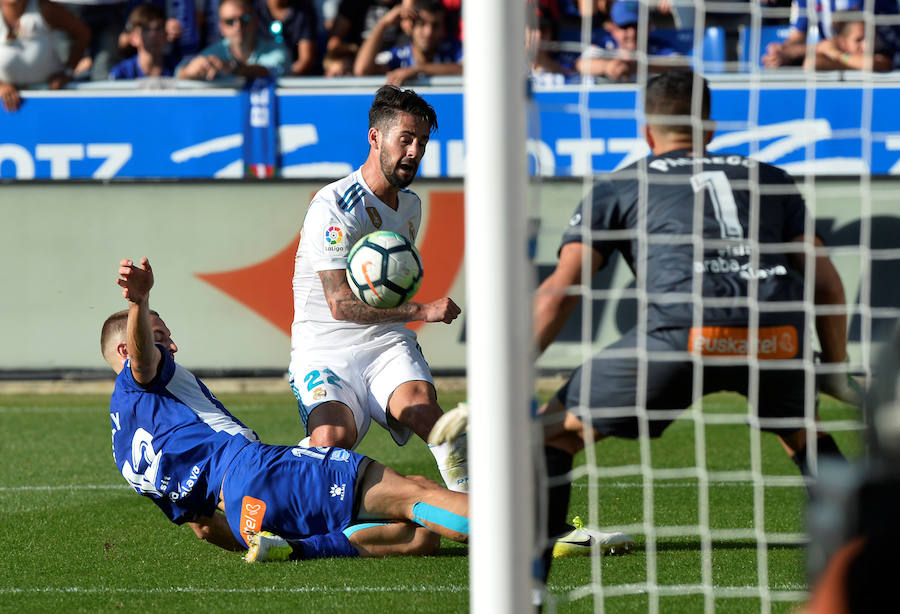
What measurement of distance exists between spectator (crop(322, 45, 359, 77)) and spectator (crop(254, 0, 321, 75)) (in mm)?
184

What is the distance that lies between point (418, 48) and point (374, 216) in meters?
6.39

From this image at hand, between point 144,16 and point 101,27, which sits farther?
point 101,27

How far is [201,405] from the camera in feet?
18.4

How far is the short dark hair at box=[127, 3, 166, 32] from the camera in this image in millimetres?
12398

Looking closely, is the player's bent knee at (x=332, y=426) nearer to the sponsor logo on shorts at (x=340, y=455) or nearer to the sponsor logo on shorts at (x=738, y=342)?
the sponsor logo on shorts at (x=340, y=455)

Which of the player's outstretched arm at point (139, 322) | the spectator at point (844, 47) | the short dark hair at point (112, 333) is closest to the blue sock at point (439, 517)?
the player's outstretched arm at point (139, 322)

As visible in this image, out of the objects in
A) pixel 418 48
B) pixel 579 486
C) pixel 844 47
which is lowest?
pixel 579 486

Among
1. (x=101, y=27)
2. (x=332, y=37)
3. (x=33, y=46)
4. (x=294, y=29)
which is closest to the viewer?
(x=33, y=46)

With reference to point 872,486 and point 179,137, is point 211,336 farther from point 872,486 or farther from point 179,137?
point 872,486

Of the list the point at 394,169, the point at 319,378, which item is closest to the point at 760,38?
the point at 394,169

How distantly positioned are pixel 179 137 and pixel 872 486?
9.96 m

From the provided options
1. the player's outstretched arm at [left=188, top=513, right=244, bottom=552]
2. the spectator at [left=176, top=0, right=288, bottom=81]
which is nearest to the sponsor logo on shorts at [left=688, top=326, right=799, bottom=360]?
the player's outstretched arm at [left=188, top=513, right=244, bottom=552]

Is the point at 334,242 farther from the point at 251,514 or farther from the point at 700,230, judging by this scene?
the point at 700,230

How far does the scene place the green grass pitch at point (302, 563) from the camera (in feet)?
15.2
